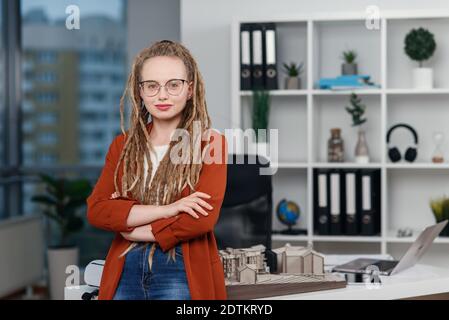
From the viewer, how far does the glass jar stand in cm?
327

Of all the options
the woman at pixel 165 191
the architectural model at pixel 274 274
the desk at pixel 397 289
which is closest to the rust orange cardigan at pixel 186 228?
the woman at pixel 165 191

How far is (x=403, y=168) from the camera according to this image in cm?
334

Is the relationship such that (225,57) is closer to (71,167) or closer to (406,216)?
(406,216)

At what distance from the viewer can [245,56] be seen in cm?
323

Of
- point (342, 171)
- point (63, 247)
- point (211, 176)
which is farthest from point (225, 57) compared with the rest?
point (211, 176)

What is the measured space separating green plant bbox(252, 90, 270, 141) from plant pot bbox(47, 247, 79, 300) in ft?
5.07

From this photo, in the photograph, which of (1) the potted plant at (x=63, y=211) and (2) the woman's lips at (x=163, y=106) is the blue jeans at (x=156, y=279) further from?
(1) the potted plant at (x=63, y=211)

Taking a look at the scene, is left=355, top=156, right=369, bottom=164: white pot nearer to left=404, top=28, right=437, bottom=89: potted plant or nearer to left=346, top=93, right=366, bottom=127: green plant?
left=346, top=93, right=366, bottom=127: green plant

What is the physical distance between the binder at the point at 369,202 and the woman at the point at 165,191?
203 cm

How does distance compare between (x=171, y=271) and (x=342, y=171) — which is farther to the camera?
(x=342, y=171)

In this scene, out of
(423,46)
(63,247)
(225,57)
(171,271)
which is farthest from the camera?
(63,247)

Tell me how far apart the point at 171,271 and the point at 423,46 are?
2317 mm

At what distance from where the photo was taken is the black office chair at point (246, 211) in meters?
2.42

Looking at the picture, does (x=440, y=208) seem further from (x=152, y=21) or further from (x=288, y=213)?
(x=152, y=21)
